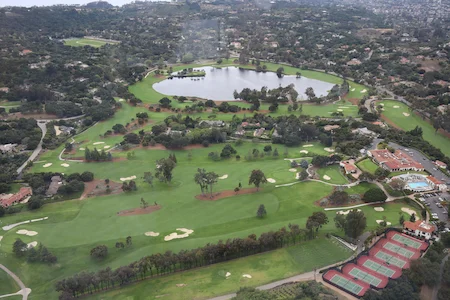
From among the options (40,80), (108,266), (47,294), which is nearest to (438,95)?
(108,266)

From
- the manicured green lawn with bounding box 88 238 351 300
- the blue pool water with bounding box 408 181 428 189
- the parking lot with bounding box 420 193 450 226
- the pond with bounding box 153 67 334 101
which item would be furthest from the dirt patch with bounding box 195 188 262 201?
the pond with bounding box 153 67 334 101

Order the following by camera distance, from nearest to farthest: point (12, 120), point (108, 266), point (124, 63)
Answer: point (108, 266), point (12, 120), point (124, 63)

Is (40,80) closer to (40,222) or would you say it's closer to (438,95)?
(40,222)

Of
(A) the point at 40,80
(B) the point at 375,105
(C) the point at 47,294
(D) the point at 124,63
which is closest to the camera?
(C) the point at 47,294

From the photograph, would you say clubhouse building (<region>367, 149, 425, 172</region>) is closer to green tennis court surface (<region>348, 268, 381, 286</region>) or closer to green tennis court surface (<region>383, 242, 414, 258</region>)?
green tennis court surface (<region>383, 242, 414, 258</region>)

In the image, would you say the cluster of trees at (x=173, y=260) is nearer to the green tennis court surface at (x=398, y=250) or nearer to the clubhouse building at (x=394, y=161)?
the green tennis court surface at (x=398, y=250)

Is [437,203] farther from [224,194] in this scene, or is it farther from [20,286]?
[20,286]
